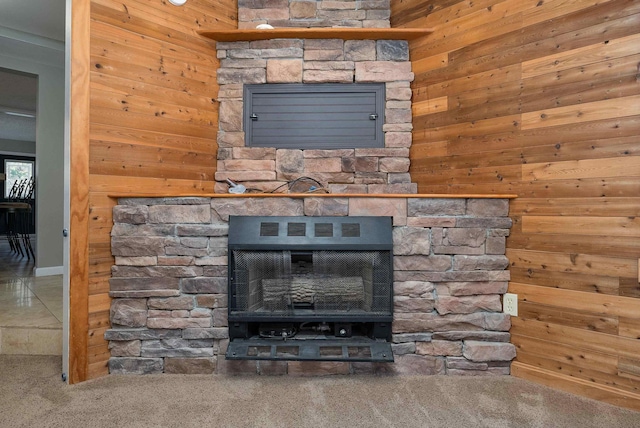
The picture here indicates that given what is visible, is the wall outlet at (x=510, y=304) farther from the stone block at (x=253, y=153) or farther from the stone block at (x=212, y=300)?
the stone block at (x=253, y=153)

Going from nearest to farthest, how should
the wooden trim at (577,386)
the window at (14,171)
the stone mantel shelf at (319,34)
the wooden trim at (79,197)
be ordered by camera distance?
the wooden trim at (577,386) → the wooden trim at (79,197) → the stone mantel shelf at (319,34) → the window at (14,171)

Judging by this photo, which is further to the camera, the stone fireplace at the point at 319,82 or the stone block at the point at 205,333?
the stone fireplace at the point at 319,82

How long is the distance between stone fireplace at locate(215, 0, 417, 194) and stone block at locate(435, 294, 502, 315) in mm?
824

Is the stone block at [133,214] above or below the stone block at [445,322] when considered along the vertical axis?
above

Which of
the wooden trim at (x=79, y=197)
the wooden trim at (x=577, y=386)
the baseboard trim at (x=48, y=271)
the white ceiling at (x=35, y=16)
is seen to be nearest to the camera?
the wooden trim at (x=577, y=386)

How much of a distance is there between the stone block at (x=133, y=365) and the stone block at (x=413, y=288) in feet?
4.65

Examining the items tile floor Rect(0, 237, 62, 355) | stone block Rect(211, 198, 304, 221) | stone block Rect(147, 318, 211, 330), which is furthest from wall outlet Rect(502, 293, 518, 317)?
tile floor Rect(0, 237, 62, 355)

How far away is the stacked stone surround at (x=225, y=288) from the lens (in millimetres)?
2023

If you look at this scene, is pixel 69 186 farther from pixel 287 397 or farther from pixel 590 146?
pixel 590 146

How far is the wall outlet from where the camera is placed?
2045 mm

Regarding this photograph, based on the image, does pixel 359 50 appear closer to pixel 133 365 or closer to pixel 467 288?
pixel 467 288

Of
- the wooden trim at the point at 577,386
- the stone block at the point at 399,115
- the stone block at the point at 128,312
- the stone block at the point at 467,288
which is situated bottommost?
the wooden trim at the point at 577,386

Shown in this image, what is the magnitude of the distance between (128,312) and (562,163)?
8.25 ft

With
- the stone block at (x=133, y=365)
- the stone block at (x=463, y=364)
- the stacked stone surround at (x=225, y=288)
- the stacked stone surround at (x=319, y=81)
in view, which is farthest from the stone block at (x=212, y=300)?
the stone block at (x=463, y=364)
